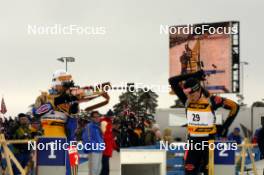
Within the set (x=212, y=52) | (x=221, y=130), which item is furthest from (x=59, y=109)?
(x=212, y=52)

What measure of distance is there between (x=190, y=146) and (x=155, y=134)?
7.32 metres

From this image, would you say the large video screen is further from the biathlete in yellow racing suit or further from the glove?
the glove

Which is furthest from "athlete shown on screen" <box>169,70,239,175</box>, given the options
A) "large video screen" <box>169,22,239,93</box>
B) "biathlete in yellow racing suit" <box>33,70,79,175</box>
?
"large video screen" <box>169,22,239,93</box>

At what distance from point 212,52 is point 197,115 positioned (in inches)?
958

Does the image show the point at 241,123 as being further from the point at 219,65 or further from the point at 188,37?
the point at 188,37

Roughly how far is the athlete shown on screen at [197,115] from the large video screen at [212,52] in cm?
2263

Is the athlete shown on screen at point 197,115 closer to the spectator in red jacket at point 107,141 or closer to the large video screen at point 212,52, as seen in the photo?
the spectator in red jacket at point 107,141

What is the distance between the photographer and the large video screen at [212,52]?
33219mm

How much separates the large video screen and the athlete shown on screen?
22629mm

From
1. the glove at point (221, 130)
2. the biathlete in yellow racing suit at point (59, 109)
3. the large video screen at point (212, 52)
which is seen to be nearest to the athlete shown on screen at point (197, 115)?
the glove at point (221, 130)

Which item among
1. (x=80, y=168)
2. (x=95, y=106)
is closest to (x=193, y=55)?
(x=80, y=168)

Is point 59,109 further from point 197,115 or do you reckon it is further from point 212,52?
point 212,52

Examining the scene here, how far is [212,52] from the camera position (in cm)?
3353

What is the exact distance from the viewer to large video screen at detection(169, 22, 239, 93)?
33.2 meters
